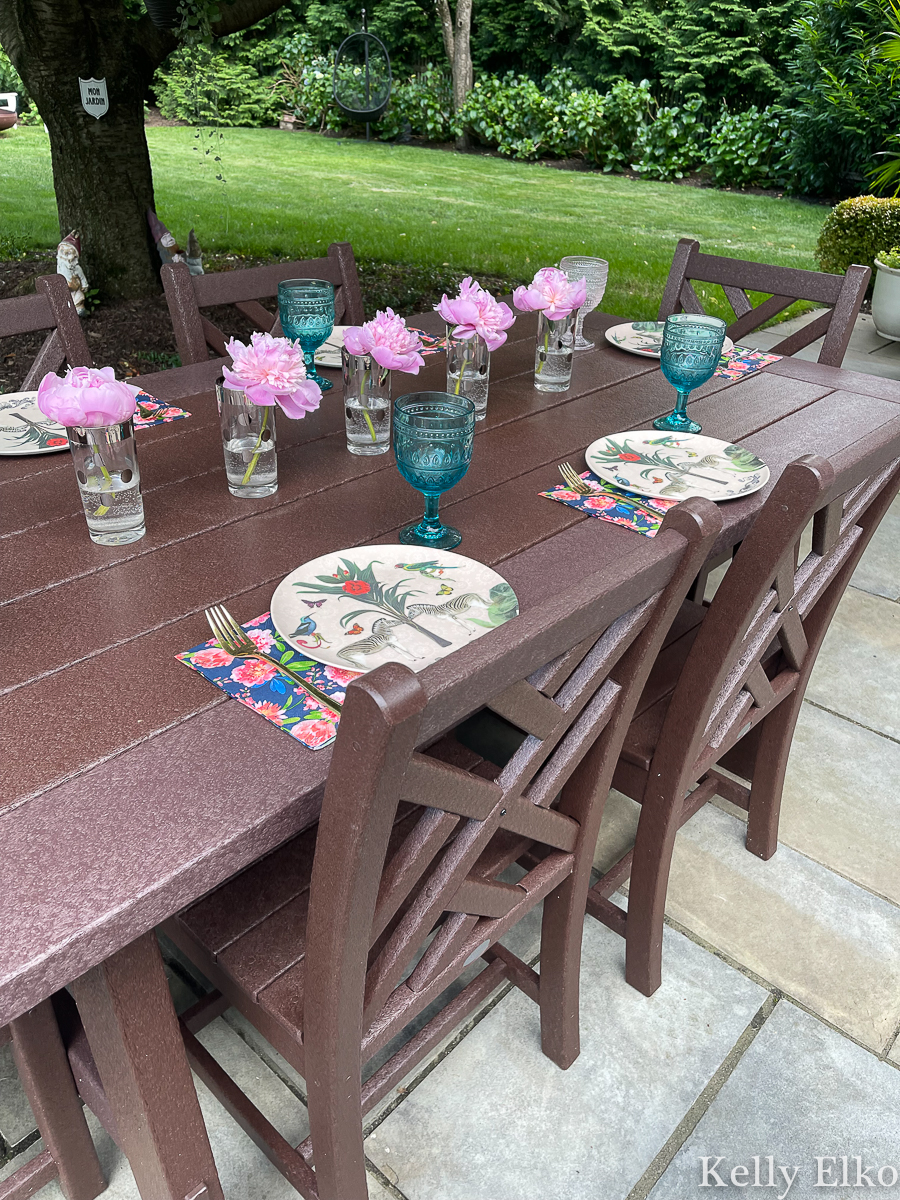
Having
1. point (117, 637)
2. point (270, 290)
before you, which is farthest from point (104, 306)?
point (117, 637)

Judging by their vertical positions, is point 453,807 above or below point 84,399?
below

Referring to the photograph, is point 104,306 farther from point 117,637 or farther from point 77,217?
point 117,637

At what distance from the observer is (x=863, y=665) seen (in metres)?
2.40

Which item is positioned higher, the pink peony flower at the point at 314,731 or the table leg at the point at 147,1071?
the pink peony flower at the point at 314,731

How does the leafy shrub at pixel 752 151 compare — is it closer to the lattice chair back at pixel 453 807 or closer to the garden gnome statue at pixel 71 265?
the garden gnome statue at pixel 71 265

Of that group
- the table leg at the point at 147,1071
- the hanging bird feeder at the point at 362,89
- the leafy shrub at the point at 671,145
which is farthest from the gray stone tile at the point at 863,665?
the hanging bird feeder at the point at 362,89

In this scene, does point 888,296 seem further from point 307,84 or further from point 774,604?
point 307,84

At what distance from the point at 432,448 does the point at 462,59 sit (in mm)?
14372

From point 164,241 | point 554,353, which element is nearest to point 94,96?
point 164,241

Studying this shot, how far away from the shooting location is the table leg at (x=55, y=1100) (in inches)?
40.8

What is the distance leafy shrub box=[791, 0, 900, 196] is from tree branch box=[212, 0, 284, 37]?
17.2 feet

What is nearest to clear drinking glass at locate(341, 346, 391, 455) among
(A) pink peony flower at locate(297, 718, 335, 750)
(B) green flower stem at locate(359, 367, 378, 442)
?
(B) green flower stem at locate(359, 367, 378, 442)

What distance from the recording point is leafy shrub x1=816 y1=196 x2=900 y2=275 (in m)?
→ 5.40

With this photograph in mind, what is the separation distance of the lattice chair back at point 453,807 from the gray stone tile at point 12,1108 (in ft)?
1.79
